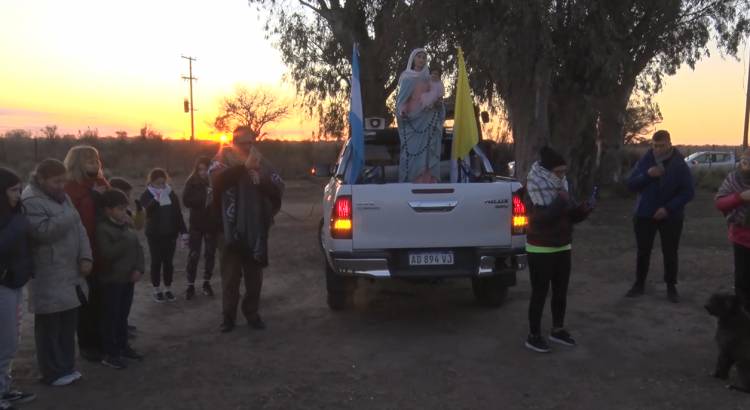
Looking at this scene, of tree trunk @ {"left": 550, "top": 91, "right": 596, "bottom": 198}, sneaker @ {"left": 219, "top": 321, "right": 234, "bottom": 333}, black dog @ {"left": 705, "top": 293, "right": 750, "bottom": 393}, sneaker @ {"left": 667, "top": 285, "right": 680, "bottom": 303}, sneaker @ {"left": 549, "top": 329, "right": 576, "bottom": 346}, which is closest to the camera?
black dog @ {"left": 705, "top": 293, "right": 750, "bottom": 393}

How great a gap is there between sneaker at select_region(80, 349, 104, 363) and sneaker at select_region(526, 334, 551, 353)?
3.64 m

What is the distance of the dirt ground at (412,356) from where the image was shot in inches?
178

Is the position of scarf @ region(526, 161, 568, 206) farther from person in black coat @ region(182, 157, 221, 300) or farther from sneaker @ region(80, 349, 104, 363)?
person in black coat @ region(182, 157, 221, 300)

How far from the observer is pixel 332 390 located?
470cm

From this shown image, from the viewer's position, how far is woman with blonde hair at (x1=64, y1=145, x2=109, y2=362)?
5238mm

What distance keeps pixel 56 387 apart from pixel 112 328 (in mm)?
652

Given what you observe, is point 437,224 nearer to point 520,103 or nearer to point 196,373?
point 196,373

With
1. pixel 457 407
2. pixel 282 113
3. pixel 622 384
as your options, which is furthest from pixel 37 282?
pixel 282 113

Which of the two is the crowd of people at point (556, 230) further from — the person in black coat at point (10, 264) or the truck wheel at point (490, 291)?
the person in black coat at point (10, 264)

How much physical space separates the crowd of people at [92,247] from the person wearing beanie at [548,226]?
Answer: 244cm

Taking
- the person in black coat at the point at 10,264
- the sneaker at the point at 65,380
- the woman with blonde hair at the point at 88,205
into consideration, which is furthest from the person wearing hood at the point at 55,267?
the woman with blonde hair at the point at 88,205

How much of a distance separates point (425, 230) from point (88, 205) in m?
2.88

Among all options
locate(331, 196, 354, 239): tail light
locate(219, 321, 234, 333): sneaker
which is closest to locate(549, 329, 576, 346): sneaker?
locate(331, 196, 354, 239): tail light

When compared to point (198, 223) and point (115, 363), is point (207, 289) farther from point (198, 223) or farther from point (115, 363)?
point (115, 363)
